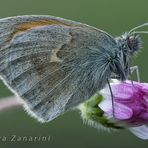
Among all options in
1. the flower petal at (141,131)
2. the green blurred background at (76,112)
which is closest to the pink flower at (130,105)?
the flower petal at (141,131)

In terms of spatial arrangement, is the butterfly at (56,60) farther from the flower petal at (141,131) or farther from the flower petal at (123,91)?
the flower petal at (141,131)

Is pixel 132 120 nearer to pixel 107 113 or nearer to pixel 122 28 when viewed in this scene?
pixel 107 113

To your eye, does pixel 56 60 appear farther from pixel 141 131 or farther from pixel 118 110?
pixel 141 131

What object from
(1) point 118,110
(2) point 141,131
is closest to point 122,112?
(1) point 118,110

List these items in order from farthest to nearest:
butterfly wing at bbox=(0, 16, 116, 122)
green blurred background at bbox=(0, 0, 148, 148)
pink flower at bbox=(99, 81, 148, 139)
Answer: green blurred background at bbox=(0, 0, 148, 148)
pink flower at bbox=(99, 81, 148, 139)
butterfly wing at bbox=(0, 16, 116, 122)

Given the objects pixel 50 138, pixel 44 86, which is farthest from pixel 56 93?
pixel 50 138

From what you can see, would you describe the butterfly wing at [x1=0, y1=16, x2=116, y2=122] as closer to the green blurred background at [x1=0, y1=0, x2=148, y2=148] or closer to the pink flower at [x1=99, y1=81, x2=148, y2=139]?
the pink flower at [x1=99, y1=81, x2=148, y2=139]

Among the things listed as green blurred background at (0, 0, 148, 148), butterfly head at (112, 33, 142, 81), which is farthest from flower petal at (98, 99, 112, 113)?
green blurred background at (0, 0, 148, 148)

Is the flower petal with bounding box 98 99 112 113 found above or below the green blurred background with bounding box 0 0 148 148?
above
